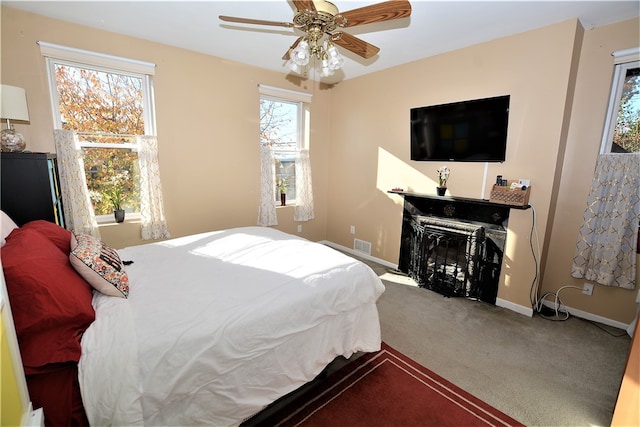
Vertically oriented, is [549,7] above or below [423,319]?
above

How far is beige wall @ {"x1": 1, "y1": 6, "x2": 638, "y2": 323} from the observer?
100 inches

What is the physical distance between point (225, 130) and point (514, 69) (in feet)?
10.5

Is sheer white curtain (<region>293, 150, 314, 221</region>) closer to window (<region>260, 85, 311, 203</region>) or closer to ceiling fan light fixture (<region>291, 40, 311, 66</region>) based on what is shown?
window (<region>260, 85, 311, 203</region>)

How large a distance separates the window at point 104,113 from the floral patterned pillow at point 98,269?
172cm

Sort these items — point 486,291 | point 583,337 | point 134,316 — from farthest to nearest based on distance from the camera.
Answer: point 486,291 < point 583,337 < point 134,316

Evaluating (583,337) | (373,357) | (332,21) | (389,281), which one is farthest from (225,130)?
(583,337)

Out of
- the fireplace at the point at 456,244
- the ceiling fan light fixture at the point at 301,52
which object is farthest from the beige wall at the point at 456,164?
the ceiling fan light fixture at the point at 301,52

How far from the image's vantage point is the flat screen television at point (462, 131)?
2852 mm

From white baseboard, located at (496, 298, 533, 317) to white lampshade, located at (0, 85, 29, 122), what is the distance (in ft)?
14.6

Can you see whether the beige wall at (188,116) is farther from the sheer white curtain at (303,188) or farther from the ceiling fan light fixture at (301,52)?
the ceiling fan light fixture at (301,52)

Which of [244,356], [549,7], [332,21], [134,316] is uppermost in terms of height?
[549,7]

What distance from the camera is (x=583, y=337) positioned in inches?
96.6

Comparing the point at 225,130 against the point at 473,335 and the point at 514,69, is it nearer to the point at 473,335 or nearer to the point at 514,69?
the point at 514,69

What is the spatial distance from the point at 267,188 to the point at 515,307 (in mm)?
3188
